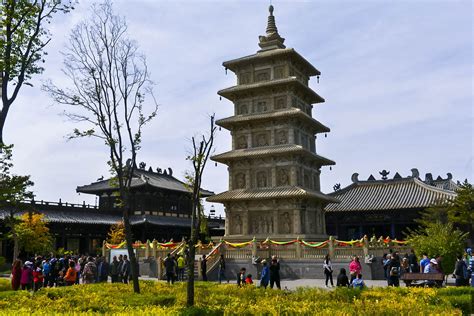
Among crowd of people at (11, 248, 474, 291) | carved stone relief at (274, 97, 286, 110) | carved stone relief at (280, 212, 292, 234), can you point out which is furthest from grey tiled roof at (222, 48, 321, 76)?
crowd of people at (11, 248, 474, 291)

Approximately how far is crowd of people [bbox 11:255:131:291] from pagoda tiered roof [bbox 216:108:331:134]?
1737 cm

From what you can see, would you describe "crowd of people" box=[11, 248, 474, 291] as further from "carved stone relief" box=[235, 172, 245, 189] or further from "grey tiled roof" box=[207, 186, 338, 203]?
"carved stone relief" box=[235, 172, 245, 189]

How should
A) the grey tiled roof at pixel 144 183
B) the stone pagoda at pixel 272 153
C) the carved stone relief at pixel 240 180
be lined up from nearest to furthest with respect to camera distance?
the stone pagoda at pixel 272 153, the carved stone relief at pixel 240 180, the grey tiled roof at pixel 144 183

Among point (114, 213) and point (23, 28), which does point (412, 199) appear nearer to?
point (114, 213)

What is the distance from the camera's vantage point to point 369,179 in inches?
2249

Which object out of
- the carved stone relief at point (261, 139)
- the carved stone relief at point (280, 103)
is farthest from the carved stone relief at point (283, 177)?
the carved stone relief at point (280, 103)

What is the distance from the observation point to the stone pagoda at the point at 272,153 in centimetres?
3838

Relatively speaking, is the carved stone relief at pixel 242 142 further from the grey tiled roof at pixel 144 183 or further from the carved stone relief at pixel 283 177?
the grey tiled roof at pixel 144 183

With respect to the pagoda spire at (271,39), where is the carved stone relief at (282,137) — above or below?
below

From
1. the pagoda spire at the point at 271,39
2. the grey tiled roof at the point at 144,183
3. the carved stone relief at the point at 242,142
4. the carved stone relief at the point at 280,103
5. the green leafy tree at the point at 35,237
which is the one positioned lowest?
the green leafy tree at the point at 35,237

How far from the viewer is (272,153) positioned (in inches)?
1529

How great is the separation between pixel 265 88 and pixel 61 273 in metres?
22.9

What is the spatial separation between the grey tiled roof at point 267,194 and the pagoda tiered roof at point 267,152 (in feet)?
9.28

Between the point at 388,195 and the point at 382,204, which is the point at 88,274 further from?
the point at 388,195
